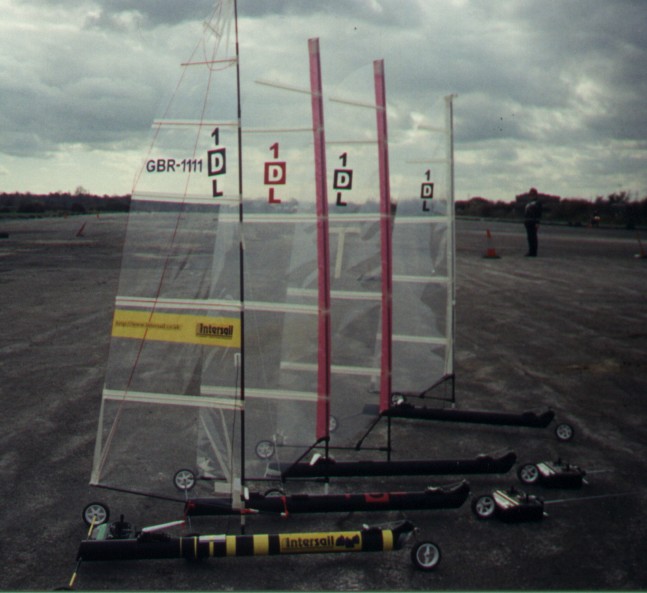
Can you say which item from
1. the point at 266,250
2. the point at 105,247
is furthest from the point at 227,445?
the point at 105,247

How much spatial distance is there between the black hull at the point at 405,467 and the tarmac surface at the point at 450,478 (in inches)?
7.9

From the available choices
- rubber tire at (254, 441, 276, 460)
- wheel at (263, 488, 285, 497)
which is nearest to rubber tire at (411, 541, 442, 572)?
wheel at (263, 488, 285, 497)

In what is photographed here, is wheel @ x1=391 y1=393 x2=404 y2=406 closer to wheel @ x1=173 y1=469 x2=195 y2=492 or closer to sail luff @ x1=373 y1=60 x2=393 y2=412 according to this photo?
sail luff @ x1=373 y1=60 x2=393 y2=412

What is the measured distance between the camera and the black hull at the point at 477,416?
9219 millimetres

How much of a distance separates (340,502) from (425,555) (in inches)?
40.2

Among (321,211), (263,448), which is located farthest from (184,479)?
(321,211)

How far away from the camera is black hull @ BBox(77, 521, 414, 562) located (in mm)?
5578

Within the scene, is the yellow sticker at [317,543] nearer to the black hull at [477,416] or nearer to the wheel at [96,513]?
the wheel at [96,513]

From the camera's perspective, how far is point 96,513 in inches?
251

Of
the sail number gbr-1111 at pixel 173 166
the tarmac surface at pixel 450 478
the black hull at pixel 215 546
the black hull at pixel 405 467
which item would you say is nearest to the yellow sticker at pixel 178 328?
the sail number gbr-1111 at pixel 173 166

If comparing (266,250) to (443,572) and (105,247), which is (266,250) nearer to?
(443,572)

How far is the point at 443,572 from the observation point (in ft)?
18.9

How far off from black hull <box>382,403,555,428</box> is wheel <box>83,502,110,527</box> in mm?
4091

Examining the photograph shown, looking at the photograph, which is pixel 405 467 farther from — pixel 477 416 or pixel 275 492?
pixel 477 416
